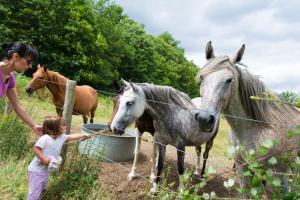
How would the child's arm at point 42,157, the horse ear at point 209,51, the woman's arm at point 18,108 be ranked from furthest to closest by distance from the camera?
the woman's arm at point 18,108 → the child's arm at point 42,157 → the horse ear at point 209,51

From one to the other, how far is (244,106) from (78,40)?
27891mm

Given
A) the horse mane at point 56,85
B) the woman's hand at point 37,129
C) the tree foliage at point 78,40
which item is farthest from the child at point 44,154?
the tree foliage at point 78,40

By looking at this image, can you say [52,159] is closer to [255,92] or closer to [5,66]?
[5,66]

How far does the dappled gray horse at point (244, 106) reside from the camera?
2625 mm

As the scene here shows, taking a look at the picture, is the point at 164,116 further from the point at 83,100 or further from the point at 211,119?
the point at 83,100

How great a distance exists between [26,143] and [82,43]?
25334 millimetres

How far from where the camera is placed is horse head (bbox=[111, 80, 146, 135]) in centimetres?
456

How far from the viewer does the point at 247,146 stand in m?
2.82

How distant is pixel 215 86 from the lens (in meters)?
2.57

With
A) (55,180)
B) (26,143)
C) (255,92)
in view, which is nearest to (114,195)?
(55,180)

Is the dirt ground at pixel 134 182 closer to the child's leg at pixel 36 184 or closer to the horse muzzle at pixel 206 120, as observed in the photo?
the child's leg at pixel 36 184

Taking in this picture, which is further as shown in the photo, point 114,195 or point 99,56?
point 99,56

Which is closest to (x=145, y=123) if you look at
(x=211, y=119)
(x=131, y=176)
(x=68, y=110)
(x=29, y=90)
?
(x=131, y=176)

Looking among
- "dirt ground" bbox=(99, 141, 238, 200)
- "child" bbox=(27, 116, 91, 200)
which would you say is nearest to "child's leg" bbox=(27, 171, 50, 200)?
"child" bbox=(27, 116, 91, 200)
